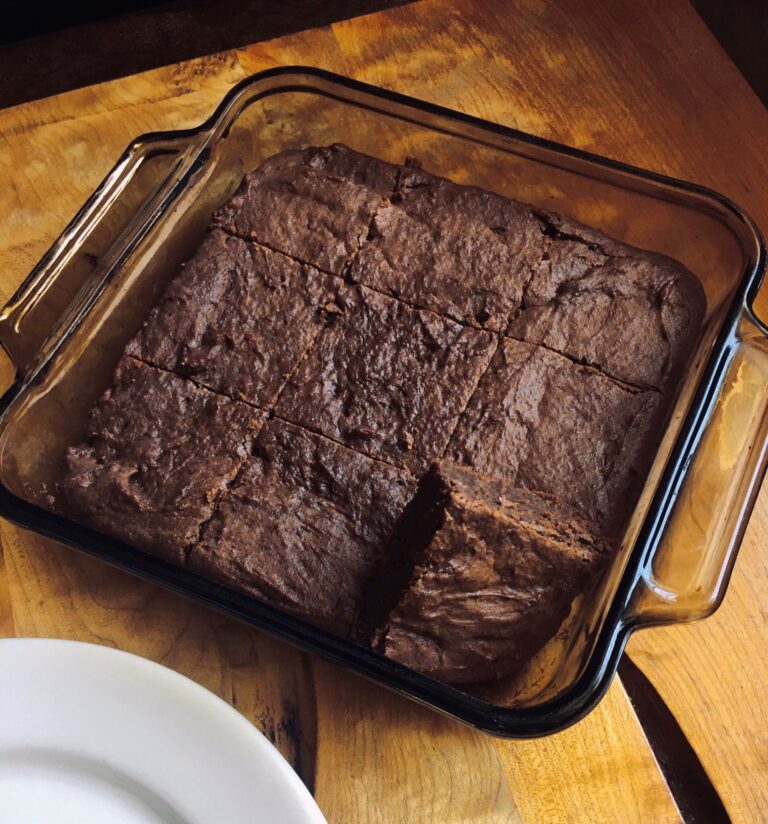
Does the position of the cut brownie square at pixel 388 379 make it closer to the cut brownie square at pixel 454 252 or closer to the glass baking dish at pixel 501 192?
the cut brownie square at pixel 454 252

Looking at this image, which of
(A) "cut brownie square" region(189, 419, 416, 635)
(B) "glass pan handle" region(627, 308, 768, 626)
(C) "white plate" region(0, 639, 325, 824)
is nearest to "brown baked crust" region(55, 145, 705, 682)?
(A) "cut brownie square" region(189, 419, 416, 635)

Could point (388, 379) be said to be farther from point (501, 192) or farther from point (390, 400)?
point (501, 192)

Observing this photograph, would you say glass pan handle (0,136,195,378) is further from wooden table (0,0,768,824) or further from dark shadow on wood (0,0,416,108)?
dark shadow on wood (0,0,416,108)

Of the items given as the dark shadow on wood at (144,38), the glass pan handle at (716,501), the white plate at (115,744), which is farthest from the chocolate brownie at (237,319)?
the dark shadow on wood at (144,38)

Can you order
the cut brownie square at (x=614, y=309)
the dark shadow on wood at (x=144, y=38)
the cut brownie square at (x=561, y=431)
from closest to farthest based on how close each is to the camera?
1. the cut brownie square at (x=561, y=431)
2. the cut brownie square at (x=614, y=309)
3. the dark shadow on wood at (x=144, y=38)

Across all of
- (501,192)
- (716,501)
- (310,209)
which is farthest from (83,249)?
(716,501)
